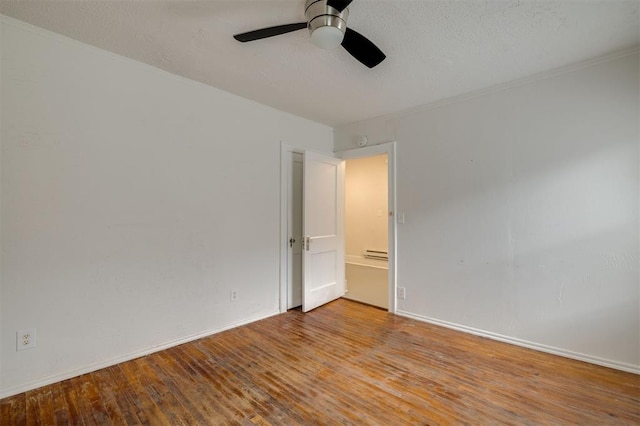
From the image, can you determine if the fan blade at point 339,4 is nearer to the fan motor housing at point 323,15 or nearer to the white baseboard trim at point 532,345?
the fan motor housing at point 323,15

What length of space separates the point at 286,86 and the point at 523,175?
243 cm

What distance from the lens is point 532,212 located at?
2.60 metres

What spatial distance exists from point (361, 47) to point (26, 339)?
299 cm

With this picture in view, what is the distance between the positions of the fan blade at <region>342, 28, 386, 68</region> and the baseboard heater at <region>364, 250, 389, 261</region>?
179 inches

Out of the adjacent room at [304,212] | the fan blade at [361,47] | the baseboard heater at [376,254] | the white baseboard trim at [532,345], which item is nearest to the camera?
the fan blade at [361,47]

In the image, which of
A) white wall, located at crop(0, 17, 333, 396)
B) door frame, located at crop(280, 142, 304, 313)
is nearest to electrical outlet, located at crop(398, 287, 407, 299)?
door frame, located at crop(280, 142, 304, 313)

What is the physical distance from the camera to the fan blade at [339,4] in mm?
1489

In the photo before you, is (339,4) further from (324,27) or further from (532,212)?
(532,212)

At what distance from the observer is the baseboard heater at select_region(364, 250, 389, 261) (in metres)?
5.94

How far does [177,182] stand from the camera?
2.65 metres

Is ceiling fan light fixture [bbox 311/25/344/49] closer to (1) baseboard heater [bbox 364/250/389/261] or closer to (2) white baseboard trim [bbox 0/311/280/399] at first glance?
(2) white baseboard trim [bbox 0/311/280/399]

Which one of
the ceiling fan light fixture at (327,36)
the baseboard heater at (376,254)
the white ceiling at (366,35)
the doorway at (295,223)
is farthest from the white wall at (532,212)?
the baseboard heater at (376,254)

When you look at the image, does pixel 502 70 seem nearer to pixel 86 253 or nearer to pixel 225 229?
pixel 225 229

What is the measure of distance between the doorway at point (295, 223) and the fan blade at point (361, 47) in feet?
5.70
